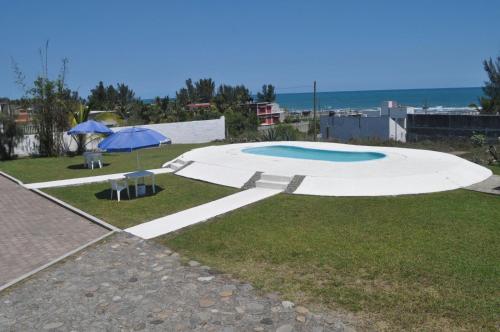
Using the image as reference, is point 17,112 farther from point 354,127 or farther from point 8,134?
point 354,127

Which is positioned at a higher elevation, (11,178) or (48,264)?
(11,178)

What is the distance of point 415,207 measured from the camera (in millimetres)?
11258

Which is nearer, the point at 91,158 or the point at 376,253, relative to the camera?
the point at 376,253

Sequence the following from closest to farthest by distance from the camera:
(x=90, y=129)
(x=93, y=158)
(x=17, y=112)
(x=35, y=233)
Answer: (x=35, y=233), (x=93, y=158), (x=90, y=129), (x=17, y=112)

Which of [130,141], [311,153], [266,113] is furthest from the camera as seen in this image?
[266,113]

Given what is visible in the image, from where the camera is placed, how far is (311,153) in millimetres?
20797

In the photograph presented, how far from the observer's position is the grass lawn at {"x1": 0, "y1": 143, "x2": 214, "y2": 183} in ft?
59.5

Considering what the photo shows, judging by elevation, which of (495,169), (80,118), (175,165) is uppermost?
(80,118)

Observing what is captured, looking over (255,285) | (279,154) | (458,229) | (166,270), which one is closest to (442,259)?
(458,229)

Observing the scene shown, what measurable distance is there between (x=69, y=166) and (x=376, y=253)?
55.3 feet

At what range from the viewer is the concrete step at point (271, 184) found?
13.7 metres

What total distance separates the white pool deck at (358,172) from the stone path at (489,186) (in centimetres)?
23

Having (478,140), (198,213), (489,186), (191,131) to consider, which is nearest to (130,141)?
(198,213)

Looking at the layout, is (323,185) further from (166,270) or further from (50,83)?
(50,83)
